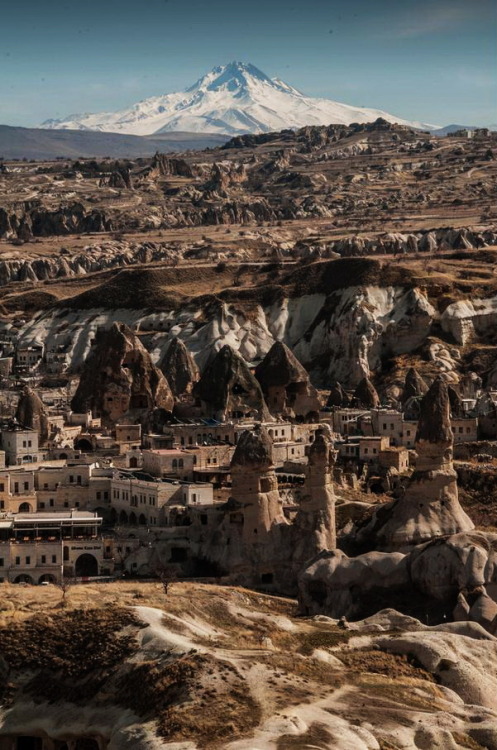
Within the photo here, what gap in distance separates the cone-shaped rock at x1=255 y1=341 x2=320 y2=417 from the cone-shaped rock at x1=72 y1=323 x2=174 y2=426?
22.9 ft

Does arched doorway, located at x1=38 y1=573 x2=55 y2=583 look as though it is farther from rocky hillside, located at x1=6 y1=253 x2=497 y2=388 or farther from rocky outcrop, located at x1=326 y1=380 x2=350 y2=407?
rocky hillside, located at x1=6 y1=253 x2=497 y2=388

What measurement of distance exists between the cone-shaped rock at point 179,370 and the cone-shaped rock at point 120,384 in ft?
18.4

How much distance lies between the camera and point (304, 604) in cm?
8650

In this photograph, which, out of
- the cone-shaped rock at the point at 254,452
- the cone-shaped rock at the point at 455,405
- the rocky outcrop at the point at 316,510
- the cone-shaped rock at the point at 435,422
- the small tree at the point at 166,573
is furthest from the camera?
the cone-shaped rock at the point at 455,405

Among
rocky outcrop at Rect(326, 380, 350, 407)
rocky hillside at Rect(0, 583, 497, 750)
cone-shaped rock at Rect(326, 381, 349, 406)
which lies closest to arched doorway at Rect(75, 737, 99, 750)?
rocky hillside at Rect(0, 583, 497, 750)

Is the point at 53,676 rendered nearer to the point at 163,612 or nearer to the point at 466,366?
the point at 163,612

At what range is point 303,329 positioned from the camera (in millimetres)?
173125

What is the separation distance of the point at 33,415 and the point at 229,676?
54.1 meters

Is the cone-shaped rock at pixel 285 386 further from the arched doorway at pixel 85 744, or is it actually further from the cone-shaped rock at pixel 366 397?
the arched doorway at pixel 85 744

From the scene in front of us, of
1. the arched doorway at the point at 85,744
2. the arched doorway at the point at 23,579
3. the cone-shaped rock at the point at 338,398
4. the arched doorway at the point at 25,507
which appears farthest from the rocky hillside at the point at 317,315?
the arched doorway at the point at 85,744

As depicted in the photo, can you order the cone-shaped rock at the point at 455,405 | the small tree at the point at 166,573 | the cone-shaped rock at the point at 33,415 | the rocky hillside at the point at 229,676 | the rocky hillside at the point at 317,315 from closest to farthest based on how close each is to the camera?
the rocky hillside at the point at 229,676 < the small tree at the point at 166,573 < the cone-shaped rock at the point at 33,415 < the cone-shaped rock at the point at 455,405 < the rocky hillside at the point at 317,315

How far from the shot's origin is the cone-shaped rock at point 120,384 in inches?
5049

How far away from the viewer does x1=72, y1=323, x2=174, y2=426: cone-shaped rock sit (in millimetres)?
128250

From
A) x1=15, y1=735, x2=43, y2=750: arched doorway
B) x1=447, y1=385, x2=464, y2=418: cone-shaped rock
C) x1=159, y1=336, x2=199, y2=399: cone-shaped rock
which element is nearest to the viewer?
x1=15, y1=735, x2=43, y2=750: arched doorway
